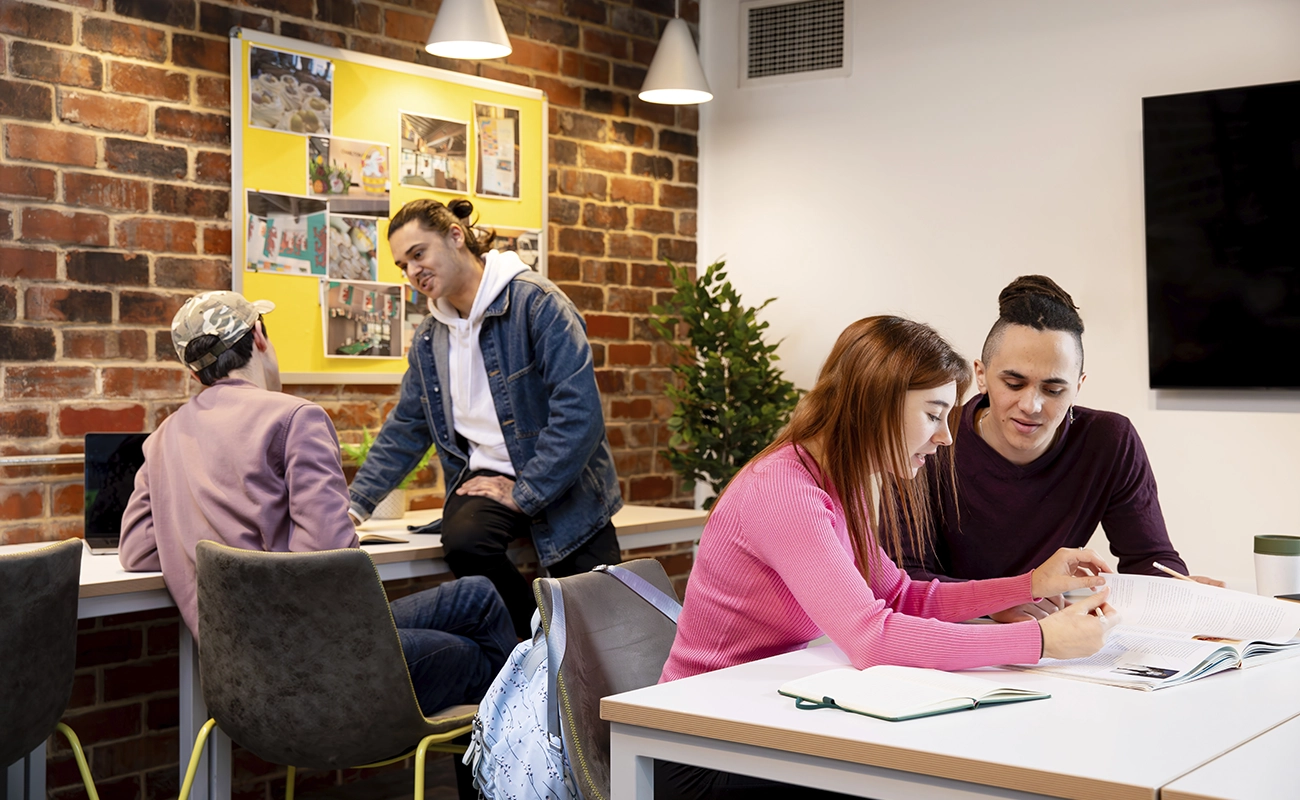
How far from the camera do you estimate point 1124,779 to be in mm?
1164

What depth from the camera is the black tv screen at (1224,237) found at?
3.68 m

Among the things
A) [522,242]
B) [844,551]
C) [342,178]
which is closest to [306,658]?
[844,551]

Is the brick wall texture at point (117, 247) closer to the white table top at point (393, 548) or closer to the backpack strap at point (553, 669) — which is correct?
the white table top at point (393, 548)

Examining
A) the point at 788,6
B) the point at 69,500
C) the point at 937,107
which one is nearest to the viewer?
the point at 69,500

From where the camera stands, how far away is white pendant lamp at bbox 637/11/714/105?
435cm

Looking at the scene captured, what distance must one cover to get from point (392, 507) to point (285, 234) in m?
0.82

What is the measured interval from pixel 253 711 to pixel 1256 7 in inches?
135

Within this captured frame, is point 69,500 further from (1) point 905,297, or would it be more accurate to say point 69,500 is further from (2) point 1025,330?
(1) point 905,297

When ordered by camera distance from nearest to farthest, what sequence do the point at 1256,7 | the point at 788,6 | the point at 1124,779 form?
1. the point at 1124,779
2. the point at 1256,7
3. the point at 788,6

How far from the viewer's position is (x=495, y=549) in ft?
10.00

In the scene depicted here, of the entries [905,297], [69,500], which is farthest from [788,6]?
[69,500]

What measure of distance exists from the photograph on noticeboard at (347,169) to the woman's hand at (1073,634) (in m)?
2.60

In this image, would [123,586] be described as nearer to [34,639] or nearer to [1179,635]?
[34,639]

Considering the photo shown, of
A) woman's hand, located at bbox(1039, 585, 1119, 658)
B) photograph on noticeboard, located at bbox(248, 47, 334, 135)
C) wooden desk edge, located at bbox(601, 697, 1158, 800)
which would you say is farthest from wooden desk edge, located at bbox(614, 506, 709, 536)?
wooden desk edge, located at bbox(601, 697, 1158, 800)
